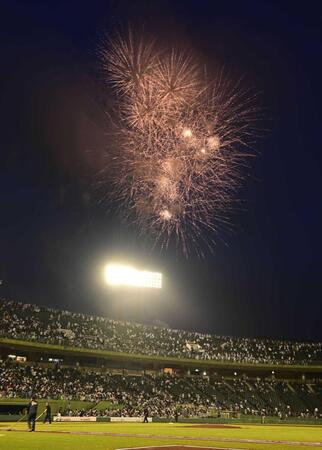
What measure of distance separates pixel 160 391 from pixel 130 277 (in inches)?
694

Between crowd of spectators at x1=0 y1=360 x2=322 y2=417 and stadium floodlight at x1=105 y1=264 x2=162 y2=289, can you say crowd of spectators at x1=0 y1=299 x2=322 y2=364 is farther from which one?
stadium floodlight at x1=105 y1=264 x2=162 y2=289

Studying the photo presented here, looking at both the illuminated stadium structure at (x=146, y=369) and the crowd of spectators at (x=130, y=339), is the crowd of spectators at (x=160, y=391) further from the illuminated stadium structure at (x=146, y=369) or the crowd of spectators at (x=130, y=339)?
the crowd of spectators at (x=130, y=339)

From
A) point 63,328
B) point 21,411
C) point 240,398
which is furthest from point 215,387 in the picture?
point 21,411

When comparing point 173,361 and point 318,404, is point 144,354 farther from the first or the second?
point 318,404

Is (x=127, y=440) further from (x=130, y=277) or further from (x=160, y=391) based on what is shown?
(x=130, y=277)

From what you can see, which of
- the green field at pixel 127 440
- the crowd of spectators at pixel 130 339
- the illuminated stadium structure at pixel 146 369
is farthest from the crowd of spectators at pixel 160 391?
the green field at pixel 127 440

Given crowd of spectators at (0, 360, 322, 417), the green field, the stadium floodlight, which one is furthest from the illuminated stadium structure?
the green field

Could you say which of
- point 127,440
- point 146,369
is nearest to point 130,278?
point 146,369

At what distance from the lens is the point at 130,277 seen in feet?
261

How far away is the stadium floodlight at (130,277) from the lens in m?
78.8

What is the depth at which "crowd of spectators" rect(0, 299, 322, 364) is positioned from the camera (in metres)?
70.1

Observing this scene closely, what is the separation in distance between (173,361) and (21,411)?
33.7 metres

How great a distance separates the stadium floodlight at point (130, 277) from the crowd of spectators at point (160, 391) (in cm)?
1298

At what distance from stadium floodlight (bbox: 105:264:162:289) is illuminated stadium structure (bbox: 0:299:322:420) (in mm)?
7993
